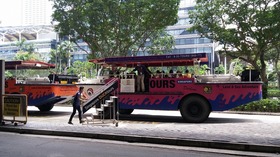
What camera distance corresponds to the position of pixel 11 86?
52.9ft

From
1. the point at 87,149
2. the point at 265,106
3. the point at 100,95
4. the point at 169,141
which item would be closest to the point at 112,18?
the point at 100,95

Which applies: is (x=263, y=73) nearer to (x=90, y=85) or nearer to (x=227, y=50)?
(x=227, y=50)

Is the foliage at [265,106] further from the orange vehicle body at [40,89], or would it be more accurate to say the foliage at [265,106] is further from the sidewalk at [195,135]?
the orange vehicle body at [40,89]

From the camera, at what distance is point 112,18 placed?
23.1 meters

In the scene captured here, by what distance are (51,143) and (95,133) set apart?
1379 millimetres

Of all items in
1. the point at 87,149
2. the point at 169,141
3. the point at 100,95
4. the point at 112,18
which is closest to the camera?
the point at 87,149

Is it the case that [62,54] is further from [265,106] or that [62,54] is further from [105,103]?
[105,103]

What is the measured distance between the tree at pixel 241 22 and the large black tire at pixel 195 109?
11.1 metres

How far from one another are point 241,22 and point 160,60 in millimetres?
11789

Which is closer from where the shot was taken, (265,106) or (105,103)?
(105,103)

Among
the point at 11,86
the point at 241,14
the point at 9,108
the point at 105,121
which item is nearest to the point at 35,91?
the point at 11,86

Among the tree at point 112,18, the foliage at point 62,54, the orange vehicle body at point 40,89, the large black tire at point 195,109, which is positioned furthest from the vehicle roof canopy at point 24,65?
the foliage at point 62,54

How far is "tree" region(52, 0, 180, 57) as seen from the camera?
22.7 m

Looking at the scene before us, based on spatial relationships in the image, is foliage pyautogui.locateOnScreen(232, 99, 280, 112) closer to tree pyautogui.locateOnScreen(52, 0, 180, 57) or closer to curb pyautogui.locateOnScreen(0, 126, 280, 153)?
tree pyautogui.locateOnScreen(52, 0, 180, 57)
